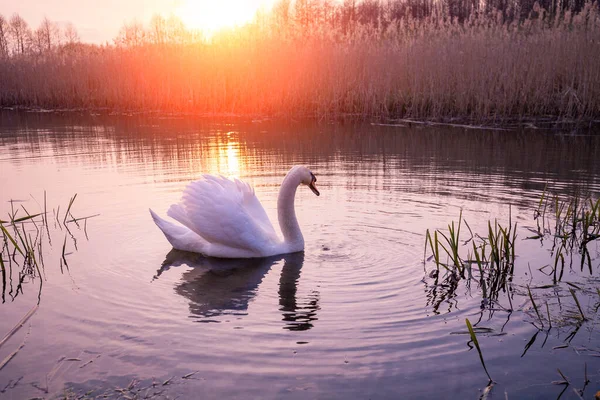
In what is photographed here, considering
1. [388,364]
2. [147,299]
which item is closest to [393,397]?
[388,364]

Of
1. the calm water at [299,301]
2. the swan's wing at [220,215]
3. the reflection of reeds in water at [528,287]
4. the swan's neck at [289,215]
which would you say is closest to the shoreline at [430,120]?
the calm water at [299,301]

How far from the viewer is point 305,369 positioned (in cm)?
300

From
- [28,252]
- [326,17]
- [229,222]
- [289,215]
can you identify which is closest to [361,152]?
[289,215]

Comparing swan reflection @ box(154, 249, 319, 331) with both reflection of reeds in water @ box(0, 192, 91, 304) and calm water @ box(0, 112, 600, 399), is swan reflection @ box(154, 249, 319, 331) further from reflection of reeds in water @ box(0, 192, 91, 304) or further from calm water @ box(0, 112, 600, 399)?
reflection of reeds in water @ box(0, 192, 91, 304)

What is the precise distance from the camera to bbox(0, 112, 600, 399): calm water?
2.91 metres

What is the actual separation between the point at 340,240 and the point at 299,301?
5.11ft

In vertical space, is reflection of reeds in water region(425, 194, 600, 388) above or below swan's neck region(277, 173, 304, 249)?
below

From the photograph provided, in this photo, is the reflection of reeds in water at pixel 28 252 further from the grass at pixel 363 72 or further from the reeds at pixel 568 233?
the grass at pixel 363 72

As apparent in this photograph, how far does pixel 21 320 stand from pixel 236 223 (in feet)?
6.12

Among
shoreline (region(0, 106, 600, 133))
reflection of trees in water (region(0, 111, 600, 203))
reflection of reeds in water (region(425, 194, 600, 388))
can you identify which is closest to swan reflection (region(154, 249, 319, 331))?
reflection of reeds in water (region(425, 194, 600, 388))

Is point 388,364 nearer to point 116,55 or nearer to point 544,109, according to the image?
point 544,109

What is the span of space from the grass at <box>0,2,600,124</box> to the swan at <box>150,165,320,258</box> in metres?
9.01

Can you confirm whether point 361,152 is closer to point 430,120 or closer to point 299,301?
point 430,120

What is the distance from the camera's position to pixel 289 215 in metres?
5.20
